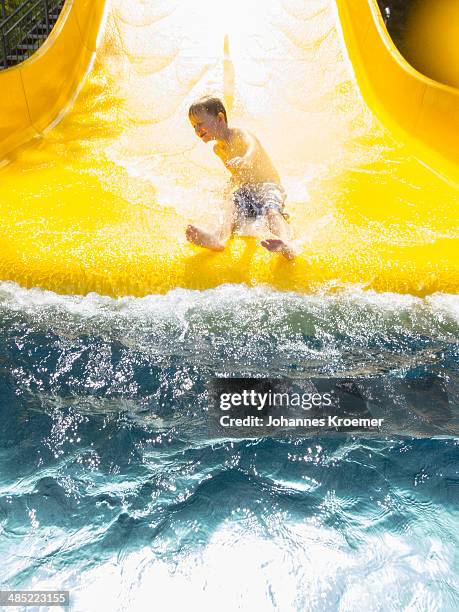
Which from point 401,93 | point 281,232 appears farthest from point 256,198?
point 401,93

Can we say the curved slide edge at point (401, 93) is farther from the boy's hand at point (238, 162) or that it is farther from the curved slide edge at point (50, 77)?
the curved slide edge at point (50, 77)

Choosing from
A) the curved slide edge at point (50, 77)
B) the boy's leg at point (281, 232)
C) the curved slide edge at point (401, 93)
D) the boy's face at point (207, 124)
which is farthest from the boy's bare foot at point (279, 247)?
the curved slide edge at point (50, 77)

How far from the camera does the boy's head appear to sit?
2.93m

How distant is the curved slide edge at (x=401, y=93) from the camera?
12.1 feet

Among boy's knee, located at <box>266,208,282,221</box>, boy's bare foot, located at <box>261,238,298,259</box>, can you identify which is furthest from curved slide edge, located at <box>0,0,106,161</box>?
boy's bare foot, located at <box>261,238,298,259</box>

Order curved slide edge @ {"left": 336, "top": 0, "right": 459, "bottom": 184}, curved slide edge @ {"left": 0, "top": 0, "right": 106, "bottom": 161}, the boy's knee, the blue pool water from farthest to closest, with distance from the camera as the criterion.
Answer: curved slide edge @ {"left": 0, "top": 0, "right": 106, "bottom": 161}
curved slide edge @ {"left": 336, "top": 0, "right": 459, "bottom": 184}
the boy's knee
the blue pool water

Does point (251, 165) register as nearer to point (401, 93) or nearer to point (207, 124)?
point (207, 124)

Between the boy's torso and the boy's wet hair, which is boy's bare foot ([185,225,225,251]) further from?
the boy's wet hair

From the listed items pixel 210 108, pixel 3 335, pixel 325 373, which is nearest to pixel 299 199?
pixel 210 108

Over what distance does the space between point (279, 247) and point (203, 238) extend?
346 mm

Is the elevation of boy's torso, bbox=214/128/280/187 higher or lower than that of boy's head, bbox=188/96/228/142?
lower

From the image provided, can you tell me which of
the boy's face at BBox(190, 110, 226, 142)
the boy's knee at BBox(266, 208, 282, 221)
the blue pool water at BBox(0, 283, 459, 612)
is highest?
the boy's face at BBox(190, 110, 226, 142)

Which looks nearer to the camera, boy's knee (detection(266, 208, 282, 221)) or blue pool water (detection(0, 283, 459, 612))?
blue pool water (detection(0, 283, 459, 612))

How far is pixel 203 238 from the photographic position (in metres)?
2.68
